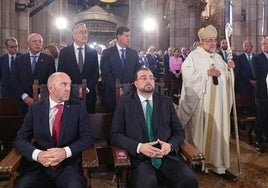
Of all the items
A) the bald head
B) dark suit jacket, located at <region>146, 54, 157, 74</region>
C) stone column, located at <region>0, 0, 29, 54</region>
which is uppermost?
stone column, located at <region>0, 0, 29, 54</region>

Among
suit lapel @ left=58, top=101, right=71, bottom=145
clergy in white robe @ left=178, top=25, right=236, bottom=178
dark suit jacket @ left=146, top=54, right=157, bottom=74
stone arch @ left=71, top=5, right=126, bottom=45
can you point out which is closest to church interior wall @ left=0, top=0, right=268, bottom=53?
dark suit jacket @ left=146, top=54, right=157, bottom=74

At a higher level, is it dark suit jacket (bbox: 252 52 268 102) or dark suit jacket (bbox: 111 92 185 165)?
dark suit jacket (bbox: 252 52 268 102)

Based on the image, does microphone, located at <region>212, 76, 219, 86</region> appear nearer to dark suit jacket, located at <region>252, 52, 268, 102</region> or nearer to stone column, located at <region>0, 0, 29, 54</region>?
dark suit jacket, located at <region>252, 52, 268, 102</region>

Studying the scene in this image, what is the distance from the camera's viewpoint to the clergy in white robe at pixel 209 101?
4453 millimetres

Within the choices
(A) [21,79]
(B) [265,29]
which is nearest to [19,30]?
(A) [21,79]

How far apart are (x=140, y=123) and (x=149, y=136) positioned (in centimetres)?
16

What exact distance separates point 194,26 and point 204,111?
30.7 feet

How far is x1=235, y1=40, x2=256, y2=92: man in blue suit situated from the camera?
273 inches

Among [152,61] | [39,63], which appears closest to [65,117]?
[39,63]

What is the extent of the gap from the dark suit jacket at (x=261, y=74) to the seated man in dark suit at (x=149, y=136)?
2621mm

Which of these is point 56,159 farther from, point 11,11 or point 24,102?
point 11,11

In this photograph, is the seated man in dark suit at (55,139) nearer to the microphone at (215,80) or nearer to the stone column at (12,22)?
the microphone at (215,80)

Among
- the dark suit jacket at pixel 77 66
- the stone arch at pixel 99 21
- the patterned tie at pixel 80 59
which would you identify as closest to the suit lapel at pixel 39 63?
the dark suit jacket at pixel 77 66

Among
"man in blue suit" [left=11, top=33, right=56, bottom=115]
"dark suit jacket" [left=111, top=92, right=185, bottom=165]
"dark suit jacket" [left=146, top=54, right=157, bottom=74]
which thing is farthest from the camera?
"dark suit jacket" [left=146, top=54, right=157, bottom=74]
